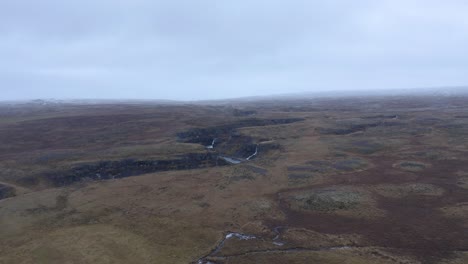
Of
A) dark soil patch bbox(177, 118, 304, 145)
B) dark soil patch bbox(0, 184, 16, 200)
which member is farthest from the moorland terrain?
dark soil patch bbox(177, 118, 304, 145)

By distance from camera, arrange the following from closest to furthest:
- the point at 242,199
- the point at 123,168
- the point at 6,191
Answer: the point at 242,199, the point at 6,191, the point at 123,168

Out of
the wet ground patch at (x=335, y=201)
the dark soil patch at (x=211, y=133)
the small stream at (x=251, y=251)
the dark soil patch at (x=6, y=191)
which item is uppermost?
the dark soil patch at (x=211, y=133)

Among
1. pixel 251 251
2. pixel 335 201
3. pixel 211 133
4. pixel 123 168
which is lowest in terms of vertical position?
pixel 251 251

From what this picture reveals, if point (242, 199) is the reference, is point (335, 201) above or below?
above

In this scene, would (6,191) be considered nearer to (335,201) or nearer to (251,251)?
(251,251)

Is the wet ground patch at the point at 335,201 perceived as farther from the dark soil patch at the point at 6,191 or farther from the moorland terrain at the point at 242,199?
the dark soil patch at the point at 6,191

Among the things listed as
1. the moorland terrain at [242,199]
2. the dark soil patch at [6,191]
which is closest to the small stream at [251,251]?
the moorland terrain at [242,199]

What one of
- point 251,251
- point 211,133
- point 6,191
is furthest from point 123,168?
point 251,251

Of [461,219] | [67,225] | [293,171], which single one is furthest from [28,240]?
[461,219]
